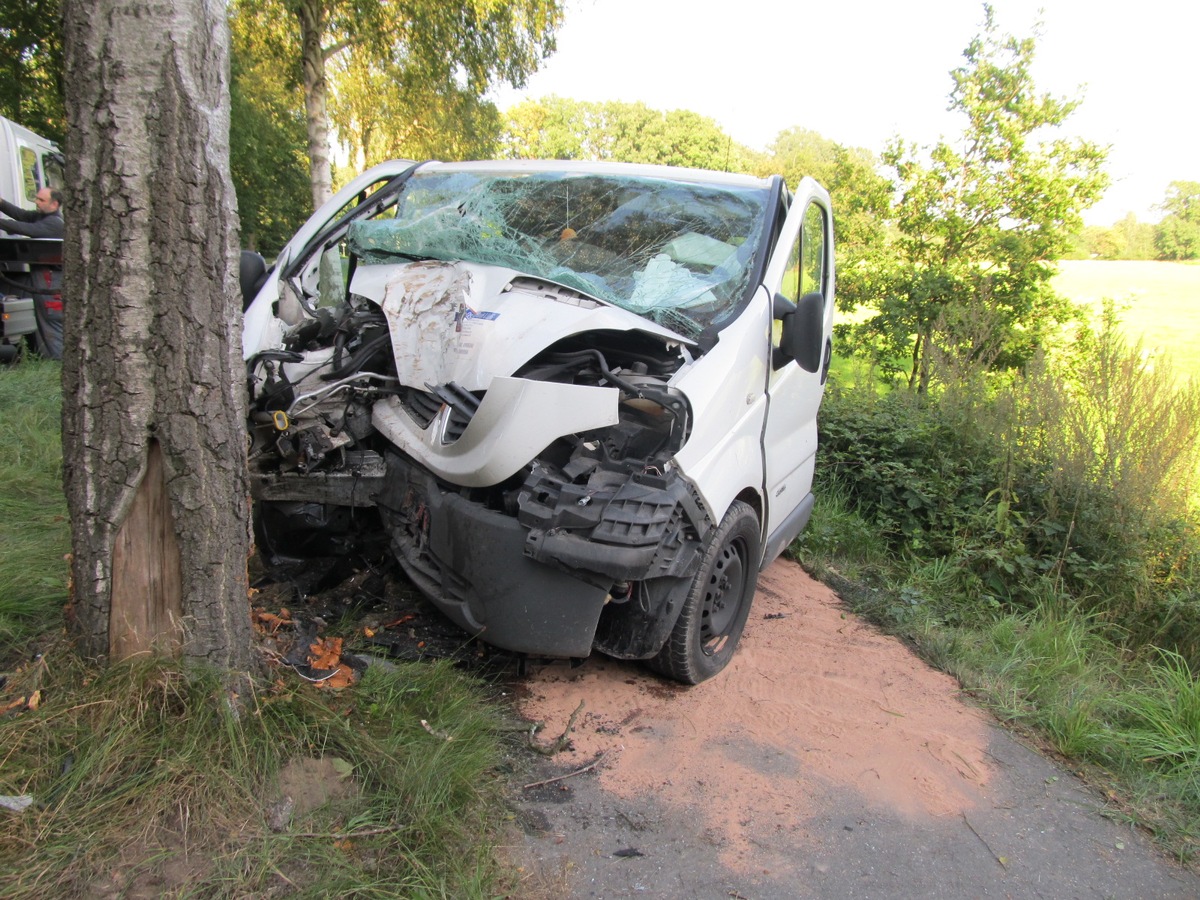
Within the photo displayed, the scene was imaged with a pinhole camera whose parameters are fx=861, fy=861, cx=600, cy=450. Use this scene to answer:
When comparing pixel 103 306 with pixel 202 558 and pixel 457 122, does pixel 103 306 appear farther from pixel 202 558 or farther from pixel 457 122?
pixel 457 122

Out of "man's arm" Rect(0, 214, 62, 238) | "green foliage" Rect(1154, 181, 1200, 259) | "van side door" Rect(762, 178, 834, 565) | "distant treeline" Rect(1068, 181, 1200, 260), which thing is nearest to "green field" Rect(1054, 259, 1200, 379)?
"van side door" Rect(762, 178, 834, 565)

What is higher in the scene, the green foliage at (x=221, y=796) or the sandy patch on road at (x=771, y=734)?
the green foliage at (x=221, y=796)

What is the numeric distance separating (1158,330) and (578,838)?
1839cm

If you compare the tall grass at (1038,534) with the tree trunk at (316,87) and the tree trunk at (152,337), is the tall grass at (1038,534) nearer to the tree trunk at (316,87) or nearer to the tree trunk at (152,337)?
the tree trunk at (152,337)

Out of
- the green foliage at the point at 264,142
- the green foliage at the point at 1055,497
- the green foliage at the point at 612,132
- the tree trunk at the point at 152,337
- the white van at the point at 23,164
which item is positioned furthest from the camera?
the green foliage at the point at 612,132

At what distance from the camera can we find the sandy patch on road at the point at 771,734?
9.34ft

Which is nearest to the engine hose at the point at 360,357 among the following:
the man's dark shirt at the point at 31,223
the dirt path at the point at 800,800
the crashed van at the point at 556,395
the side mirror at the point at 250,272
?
the crashed van at the point at 556,395

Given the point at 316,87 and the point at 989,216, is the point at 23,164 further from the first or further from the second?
the point at 989,216

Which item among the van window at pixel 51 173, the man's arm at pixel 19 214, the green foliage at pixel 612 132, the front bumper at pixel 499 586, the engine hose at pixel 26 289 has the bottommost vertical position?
the front bumper at pixel 499 586

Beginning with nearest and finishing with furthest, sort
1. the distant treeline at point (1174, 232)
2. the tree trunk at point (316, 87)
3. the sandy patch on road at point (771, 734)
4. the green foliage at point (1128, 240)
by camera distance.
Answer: the sandy patch on road at point (771, 734)
the tree trunk at point (316, 87)
the green foliage at point (1128, 240)
the distant treeline at point (1174, 232)

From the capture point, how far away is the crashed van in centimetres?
289

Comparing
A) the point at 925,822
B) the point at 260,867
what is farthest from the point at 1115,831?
the point at 260,867

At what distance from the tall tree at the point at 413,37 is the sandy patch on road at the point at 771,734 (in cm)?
1289

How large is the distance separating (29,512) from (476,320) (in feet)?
8.62
